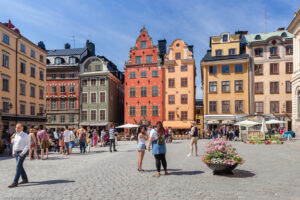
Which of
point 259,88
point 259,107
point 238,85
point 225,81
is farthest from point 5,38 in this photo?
point 259,107

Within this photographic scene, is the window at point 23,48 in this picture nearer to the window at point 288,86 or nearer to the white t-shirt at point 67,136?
the white t-shirt at point 67,136

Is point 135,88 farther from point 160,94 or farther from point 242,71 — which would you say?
point 242,71

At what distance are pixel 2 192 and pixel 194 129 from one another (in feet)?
31.3

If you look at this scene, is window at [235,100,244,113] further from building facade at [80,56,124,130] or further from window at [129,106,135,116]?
building facade at [80,56,124,130]

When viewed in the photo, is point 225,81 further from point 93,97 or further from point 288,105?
point 93,97

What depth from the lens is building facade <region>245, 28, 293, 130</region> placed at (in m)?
37.8

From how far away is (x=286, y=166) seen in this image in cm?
1019

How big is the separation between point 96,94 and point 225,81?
2125 centimetres

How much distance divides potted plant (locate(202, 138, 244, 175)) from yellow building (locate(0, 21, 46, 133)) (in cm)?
2777

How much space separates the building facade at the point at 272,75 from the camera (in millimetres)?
37781

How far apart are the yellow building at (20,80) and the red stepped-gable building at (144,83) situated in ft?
44.2

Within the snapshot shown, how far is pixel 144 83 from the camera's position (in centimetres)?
4331

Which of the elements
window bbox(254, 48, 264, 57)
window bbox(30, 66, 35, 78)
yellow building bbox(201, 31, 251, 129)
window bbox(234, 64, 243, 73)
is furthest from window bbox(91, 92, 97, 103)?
window bbox(254, 48, 264, 57)

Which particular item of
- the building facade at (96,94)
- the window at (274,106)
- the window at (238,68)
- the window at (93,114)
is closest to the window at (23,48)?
the building facade at (96,94)
